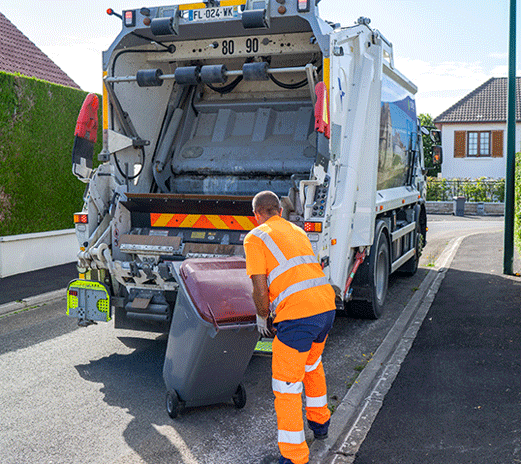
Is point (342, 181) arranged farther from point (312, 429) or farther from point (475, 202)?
point (475, 202)

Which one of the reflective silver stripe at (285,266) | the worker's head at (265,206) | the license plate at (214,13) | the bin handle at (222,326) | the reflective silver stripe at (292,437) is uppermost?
the license plate at (214,13)

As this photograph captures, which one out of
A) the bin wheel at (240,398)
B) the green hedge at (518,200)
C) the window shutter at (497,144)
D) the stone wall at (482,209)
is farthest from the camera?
the window shutter at (497,144)

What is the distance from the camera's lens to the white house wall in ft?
97.4

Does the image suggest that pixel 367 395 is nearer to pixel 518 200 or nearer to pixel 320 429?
pixel 320 429

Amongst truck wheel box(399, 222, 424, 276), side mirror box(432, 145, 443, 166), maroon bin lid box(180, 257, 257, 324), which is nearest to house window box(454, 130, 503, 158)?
side mirror box(432, 145, 443, 166)

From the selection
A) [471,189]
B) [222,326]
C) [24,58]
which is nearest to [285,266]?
[222,326]

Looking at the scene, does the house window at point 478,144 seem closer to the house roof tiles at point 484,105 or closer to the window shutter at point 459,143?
the window shutter at point 459,143

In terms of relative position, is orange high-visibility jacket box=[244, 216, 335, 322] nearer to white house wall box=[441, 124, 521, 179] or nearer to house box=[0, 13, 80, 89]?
house box=[0, 13, 80, 89]

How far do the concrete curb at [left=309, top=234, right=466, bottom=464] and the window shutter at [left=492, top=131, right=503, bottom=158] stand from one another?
25.5m

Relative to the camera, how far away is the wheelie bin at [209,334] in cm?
348

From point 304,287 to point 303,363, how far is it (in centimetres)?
41

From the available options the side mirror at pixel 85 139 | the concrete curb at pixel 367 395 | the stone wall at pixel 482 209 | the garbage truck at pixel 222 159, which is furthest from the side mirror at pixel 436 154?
the stone wall at pixel 482 209

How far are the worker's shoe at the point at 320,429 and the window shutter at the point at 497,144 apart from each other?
29293mm

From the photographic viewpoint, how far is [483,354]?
506cm
